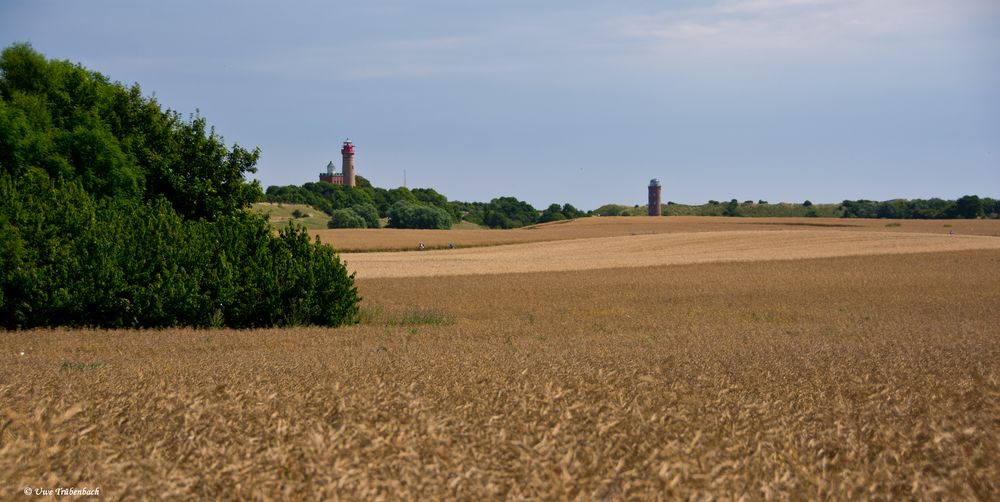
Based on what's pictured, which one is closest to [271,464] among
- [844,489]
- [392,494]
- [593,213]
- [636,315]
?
[392,494]

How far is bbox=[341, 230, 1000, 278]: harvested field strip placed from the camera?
170 feet

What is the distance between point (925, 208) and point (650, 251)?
8442 cm

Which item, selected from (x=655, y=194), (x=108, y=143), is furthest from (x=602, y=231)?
(x=655, y=194)

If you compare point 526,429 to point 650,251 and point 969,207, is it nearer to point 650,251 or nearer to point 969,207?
point 650,251

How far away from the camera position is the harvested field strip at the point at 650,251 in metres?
51.8

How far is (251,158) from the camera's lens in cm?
3428

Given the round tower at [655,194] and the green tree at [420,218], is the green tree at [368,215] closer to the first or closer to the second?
the green tree at [420,218]

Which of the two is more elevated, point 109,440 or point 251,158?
point 251,158

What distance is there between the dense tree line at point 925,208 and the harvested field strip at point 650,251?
180 ft

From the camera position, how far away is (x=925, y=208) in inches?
5133

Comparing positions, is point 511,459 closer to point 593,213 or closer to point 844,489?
point 844,489

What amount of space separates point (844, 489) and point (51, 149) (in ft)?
106

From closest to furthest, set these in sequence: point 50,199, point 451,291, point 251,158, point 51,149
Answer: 1. point 50,199
2. point 51,149
3. point 251,158
4. point 451,291

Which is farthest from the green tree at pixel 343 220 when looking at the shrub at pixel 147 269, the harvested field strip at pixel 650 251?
the shrub at pixel 147 269
